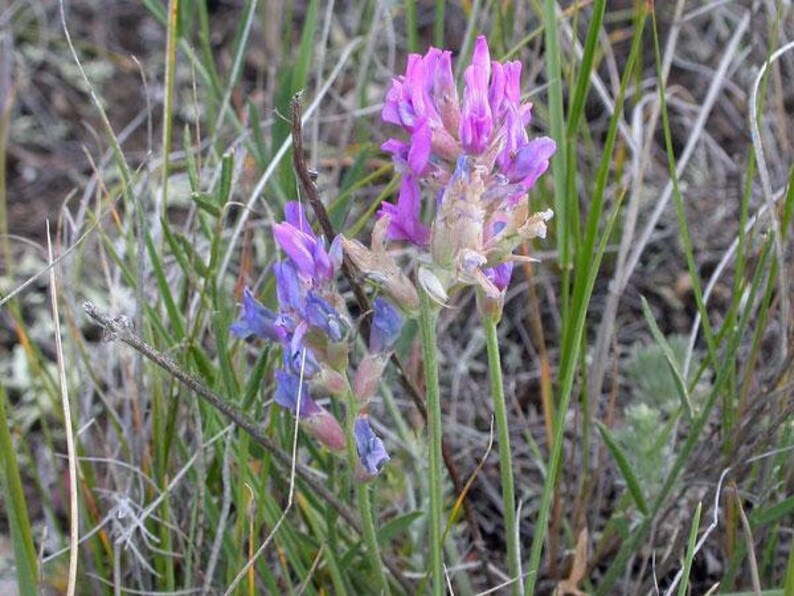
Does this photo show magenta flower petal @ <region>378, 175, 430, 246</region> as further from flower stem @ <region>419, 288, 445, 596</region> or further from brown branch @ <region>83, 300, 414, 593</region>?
brown branch @ <region>83, 300, 414, 593</region>

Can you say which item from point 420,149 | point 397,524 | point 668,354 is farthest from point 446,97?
point 397,524

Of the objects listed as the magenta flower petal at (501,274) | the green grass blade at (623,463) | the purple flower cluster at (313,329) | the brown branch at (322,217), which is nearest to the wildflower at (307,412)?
the purple flower cluster at (313,329)

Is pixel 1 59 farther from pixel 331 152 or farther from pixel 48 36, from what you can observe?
pixel 331 152

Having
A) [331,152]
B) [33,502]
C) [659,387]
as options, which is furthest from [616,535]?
[331,152]

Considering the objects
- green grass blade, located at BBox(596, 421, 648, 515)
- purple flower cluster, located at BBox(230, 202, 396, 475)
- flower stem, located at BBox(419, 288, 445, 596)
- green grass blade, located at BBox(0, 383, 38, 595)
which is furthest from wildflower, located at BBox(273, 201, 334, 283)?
green grass blade, located at BBox(596, 421, 648, 515)

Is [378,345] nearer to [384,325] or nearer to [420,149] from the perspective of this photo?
[384,325]
